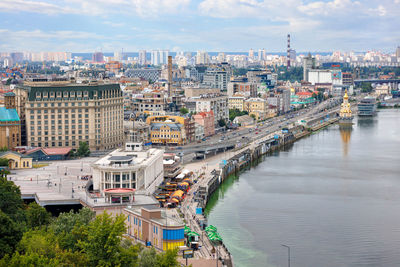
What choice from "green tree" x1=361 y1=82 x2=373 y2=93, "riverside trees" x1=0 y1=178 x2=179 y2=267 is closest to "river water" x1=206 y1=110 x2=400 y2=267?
"riverside trees" x1=0 y1=178 x2=179 y2=267

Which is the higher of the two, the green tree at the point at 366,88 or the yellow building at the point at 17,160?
the green tree at the point at 366,88

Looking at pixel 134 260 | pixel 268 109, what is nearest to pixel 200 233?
pixel 134 260

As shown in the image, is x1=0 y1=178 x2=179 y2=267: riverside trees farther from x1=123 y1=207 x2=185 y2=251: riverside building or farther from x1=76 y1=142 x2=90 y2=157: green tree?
x1=76 y1=142 x2=90 y2=157: green tree

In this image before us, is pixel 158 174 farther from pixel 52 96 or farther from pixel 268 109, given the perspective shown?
pixel 268 109

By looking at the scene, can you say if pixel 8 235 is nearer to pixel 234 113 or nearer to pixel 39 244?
pixel 39 244

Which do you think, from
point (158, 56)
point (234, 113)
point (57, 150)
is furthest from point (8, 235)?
point (158, 56)

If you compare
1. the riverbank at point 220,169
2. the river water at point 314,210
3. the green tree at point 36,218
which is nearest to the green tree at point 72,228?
the green tree at point 36,218

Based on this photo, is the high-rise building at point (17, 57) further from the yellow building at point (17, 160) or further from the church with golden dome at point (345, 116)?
the yellow building at point (17, 160)
